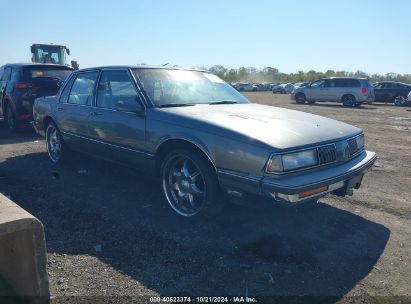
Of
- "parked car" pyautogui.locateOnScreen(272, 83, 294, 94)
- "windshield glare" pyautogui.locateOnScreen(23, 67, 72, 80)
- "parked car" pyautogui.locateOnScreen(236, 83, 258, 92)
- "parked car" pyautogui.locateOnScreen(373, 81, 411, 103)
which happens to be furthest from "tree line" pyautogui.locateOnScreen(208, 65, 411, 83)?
"windshield glare" pyautogui.locateOnScreen(23, 67, 72, 80)

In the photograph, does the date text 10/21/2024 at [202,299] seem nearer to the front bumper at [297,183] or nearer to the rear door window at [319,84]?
the front bumper at [297,183]

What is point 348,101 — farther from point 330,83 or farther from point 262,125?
point 262,125

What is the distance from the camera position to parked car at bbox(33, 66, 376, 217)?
3.48 metres

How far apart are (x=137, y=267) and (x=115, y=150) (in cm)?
202

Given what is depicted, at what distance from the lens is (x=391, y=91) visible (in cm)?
2416

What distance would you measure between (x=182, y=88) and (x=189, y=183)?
1368mm

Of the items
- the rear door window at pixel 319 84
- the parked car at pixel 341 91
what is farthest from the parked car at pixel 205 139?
the rear door window at pixel 319 84

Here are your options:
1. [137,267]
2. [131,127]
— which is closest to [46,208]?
[131,127]

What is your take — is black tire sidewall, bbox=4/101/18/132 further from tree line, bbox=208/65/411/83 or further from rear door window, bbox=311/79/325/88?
tree line, bbox=208/65/411/83

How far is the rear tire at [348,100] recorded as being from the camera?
2205cm

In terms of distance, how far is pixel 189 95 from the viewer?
4820mm

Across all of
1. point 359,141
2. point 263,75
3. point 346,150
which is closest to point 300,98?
point 359,141

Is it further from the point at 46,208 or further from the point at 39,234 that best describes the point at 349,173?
the point at 46,208

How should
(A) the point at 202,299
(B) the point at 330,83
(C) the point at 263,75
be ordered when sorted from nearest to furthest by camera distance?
(A) the point at 202,299 → (B) the point at 330,83 → (C) the point at 263,75
